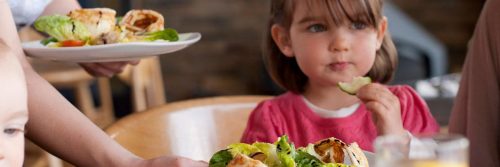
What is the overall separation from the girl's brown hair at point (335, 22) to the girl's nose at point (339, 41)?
0.02 meters

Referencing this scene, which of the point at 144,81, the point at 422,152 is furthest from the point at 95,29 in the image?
the point at 144,81

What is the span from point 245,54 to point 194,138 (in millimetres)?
3347

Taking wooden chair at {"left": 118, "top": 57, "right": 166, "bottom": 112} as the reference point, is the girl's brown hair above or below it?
above

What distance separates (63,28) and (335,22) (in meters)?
0.49

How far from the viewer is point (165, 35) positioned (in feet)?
5.28

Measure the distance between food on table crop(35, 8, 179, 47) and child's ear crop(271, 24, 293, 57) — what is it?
8.2 inches

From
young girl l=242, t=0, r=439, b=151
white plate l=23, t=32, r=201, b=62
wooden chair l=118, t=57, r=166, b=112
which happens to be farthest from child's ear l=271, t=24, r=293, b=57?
wooden chair l=118, t=57, r=166, b=112

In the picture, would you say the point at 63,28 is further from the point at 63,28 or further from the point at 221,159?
the point at 221,159

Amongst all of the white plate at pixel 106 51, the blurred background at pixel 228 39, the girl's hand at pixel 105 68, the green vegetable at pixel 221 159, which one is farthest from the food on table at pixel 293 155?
the blurred background at pixel 228 39

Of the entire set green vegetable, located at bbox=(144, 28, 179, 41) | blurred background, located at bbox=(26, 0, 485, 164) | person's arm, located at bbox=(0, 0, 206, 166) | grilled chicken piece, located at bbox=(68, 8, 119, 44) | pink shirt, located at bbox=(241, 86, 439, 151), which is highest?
grilled chicken piece, located at bbox=(68, 8, 119, 44)

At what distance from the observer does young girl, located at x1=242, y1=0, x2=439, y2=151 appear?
153cm

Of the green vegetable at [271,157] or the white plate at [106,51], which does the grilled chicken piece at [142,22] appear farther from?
the green vegetable at [271,157]

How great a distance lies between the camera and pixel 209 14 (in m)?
5.13

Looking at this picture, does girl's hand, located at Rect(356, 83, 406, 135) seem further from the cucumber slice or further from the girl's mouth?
the girl's mouth
